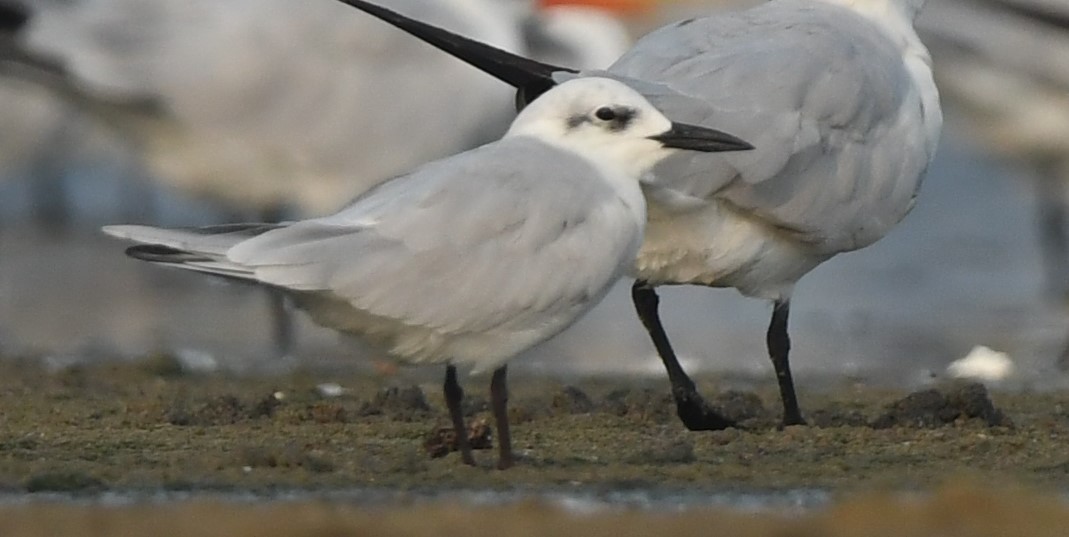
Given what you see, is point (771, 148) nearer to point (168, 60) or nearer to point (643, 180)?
point (643, 180)

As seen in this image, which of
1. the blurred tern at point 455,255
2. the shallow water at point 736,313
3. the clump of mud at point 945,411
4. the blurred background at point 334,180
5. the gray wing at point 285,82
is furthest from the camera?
the gray wing at point 285,82

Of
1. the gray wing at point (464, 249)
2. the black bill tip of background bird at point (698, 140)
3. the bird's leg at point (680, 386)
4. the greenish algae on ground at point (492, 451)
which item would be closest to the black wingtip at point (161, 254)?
the gray wing at point (464, 249)

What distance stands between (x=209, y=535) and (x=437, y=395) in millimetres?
3078

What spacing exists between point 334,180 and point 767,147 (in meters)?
5.14

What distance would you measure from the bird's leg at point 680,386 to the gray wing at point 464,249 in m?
0.89

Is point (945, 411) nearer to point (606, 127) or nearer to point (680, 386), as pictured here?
point (680, 386)

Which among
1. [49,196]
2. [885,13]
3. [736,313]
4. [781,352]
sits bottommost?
[736,313]

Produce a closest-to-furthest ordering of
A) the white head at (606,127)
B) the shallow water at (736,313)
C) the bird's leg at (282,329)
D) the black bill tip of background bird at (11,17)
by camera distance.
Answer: the white head at (606,127)
the shallow water at (736,313)
the bird's leg at (282,329)
the black bill tip of background bird at (11,17)

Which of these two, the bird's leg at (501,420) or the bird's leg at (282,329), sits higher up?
the bird's leg at (501,420)

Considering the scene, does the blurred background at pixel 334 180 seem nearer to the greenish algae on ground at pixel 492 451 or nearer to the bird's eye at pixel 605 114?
the greenish algae on ground at pixel 492 451

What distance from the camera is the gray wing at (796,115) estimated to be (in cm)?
587

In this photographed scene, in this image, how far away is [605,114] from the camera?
17.8ft

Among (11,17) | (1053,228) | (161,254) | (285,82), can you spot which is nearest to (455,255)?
(161,254)

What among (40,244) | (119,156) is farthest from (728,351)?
(119,156)
